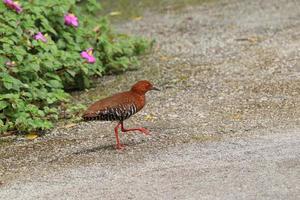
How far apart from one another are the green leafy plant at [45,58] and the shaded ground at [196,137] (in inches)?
10.2

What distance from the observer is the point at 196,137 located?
24.1 feet

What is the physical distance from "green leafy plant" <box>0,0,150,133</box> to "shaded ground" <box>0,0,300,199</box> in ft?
0.85

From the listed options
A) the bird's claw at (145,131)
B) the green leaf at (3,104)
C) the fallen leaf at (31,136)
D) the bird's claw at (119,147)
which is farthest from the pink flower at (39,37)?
the bird's claw at (119,147)

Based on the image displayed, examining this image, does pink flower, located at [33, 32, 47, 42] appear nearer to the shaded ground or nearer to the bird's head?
the shaded ground

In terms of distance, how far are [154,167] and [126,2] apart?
26.3 feet

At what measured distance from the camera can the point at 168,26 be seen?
12578mm

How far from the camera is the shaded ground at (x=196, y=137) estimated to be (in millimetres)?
6160

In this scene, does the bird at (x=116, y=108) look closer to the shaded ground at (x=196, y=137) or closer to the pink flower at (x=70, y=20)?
the shaded ground at (x=196, y=137)

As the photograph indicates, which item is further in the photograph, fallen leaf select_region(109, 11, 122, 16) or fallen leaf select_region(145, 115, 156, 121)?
fallen leaf select_region(109, 11, 122, 16)

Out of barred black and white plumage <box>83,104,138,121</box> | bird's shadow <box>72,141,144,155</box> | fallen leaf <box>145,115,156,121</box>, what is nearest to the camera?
barred black and white plumage <box>83,104,138,121</box>

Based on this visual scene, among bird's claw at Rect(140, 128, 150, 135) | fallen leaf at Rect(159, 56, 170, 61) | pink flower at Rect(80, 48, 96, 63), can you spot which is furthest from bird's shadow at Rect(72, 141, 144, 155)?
fallen leaf at Rect(159, 56, 170, 61)

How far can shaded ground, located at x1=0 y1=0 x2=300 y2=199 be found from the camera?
243 inches

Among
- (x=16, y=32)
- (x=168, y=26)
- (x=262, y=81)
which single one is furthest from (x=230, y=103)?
(x=168, y=26)

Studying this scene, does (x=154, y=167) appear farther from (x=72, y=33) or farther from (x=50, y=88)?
(x=72, y=33)
